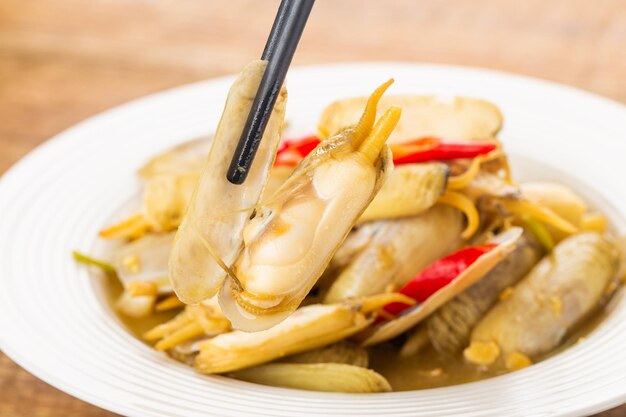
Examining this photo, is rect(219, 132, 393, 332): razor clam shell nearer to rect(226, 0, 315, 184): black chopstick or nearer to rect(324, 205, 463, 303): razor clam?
rect(226, 0, 315, 184): black chopstick

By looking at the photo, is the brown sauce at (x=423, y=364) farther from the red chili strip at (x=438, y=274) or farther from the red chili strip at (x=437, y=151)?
the red chili strip at (x=437, y=151)

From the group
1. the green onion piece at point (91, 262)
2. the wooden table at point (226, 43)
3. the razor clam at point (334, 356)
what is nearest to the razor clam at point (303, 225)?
the razor clam at point (334, 356)

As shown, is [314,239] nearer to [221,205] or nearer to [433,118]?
[221,205]

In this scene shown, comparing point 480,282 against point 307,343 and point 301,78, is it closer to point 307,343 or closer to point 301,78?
point 307,343

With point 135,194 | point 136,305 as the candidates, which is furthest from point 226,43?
point 136,305

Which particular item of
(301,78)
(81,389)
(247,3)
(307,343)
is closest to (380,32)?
(247,3)

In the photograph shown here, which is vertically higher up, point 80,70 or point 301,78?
point 301,78

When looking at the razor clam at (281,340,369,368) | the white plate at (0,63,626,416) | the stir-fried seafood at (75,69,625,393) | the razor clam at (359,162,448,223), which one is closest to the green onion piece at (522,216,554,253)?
the stir-fried seafood at (75,69,625,393)
